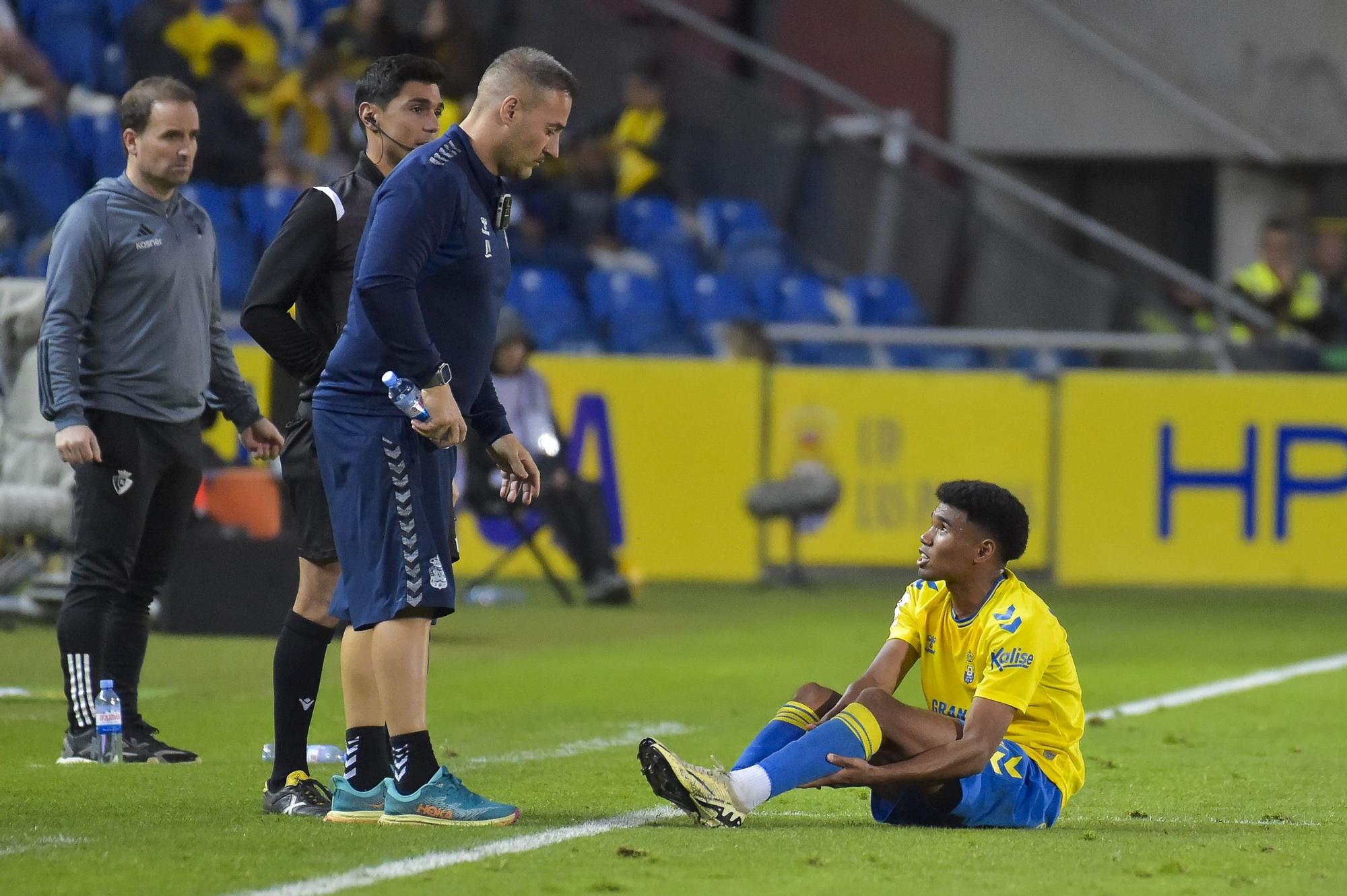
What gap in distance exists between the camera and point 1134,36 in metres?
23.9

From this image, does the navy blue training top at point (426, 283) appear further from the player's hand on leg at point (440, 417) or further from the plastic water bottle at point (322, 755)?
the plastic water bottle at point (322, 755)

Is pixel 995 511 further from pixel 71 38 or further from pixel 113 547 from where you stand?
pixel 71 38

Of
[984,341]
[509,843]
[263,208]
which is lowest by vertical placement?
[509,843]

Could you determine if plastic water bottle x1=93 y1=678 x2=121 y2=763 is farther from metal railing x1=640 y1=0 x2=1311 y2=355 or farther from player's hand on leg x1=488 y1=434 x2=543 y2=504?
metal railing x1=640 y1=0 x2=1311 y2=355

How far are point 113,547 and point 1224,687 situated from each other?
540cm

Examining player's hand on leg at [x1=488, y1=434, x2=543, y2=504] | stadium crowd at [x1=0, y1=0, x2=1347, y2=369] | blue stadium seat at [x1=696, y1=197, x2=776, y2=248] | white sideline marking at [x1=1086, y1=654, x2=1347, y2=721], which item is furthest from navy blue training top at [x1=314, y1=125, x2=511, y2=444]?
blue stadium seat at [x1=696, y1=197, x2=776, y2=248]

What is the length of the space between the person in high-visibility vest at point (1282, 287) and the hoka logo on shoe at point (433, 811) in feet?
46.2

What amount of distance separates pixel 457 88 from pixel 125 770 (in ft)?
42.7

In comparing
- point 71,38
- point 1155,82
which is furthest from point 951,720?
point 1155,82

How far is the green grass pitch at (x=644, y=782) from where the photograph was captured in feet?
16.4

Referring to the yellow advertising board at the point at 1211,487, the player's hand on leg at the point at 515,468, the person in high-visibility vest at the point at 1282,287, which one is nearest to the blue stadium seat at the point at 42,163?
the yellow advertising board at the point at 1211,487

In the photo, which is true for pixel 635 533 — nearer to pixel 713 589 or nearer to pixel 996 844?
pixel 713 589

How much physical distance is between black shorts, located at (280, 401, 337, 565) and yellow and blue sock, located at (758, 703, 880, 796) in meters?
1.35

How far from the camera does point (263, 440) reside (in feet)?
23.4
